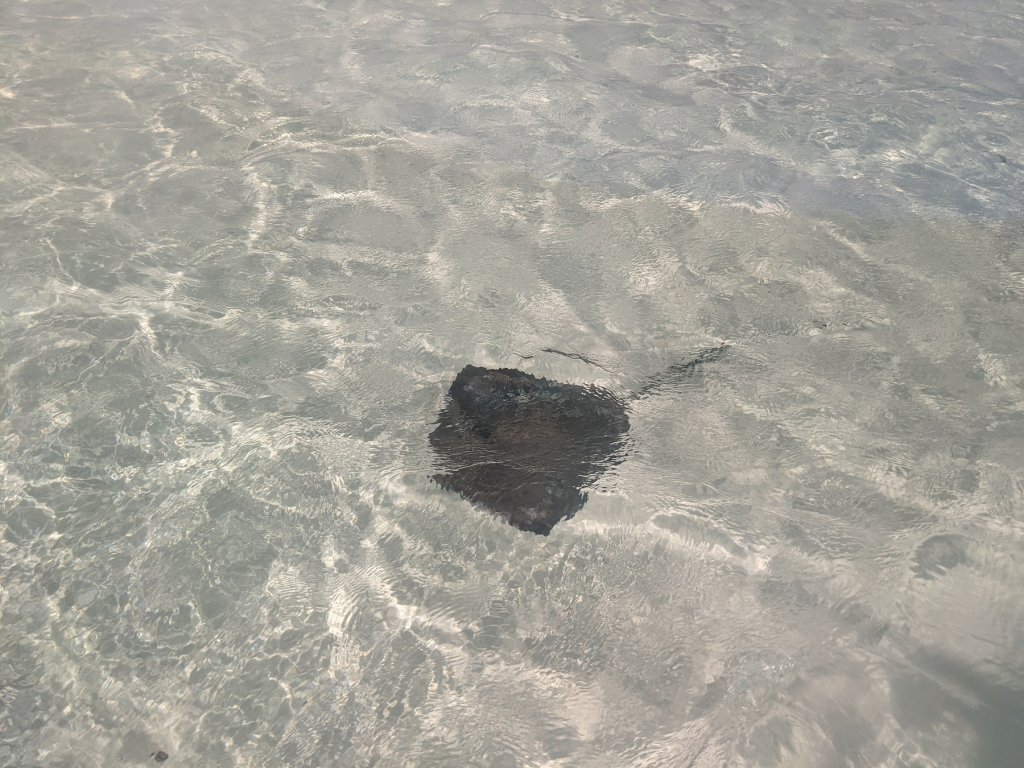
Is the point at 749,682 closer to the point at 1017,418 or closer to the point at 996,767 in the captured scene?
the point at 996,767

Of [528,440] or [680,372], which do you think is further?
[680,372]

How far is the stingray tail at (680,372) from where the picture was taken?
4258 mm

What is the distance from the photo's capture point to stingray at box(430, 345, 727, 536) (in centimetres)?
363

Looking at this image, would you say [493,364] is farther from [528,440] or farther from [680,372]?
[680,372]

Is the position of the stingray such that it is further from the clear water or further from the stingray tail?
the clear water

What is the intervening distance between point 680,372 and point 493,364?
1.09 meters

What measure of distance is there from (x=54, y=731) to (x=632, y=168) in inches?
206

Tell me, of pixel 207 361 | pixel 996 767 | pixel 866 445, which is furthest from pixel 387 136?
pixel 996 767

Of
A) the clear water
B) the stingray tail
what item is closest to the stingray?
the stingray tail

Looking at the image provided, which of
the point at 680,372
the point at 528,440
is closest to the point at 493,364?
the point at 528,440

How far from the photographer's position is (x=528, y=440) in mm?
3857

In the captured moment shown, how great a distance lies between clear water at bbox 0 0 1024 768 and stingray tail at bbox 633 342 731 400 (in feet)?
0.29

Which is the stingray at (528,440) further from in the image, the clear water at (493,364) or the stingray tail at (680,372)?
the clear water at (493,364)

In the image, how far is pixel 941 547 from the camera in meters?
3.50
